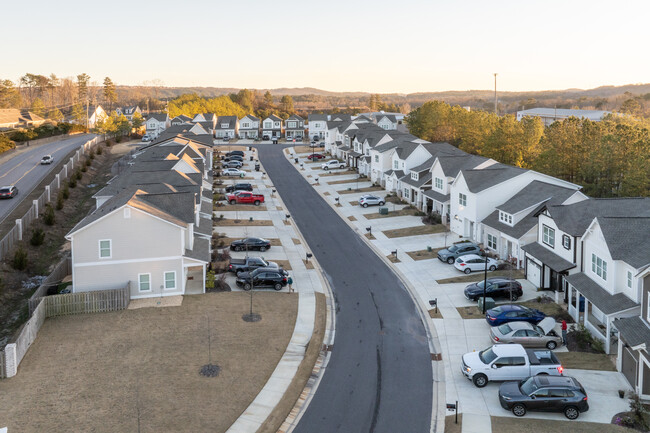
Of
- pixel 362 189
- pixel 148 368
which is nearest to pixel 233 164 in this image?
pixel 362 189

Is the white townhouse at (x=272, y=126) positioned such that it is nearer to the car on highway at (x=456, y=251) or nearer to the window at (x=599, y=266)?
the car on highway at (x=456, y=251)

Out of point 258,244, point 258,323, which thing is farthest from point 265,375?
point 258,244

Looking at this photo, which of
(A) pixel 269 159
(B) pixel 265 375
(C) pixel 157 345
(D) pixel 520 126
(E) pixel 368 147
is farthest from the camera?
(A) pixel 269 159

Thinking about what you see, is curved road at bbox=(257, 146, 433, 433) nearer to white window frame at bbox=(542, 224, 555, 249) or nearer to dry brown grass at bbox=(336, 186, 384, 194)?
white window frame at bbox=(542, 224, 555, 249)

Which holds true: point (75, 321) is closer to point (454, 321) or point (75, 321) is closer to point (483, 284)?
point (454, 321)

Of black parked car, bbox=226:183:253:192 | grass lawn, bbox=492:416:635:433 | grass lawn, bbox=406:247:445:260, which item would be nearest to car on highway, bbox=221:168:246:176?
black parked car, bbox=226:183:253:192

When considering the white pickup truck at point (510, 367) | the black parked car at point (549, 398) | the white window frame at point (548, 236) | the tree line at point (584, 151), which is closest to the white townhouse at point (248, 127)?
the tree line at point (584, 151)
